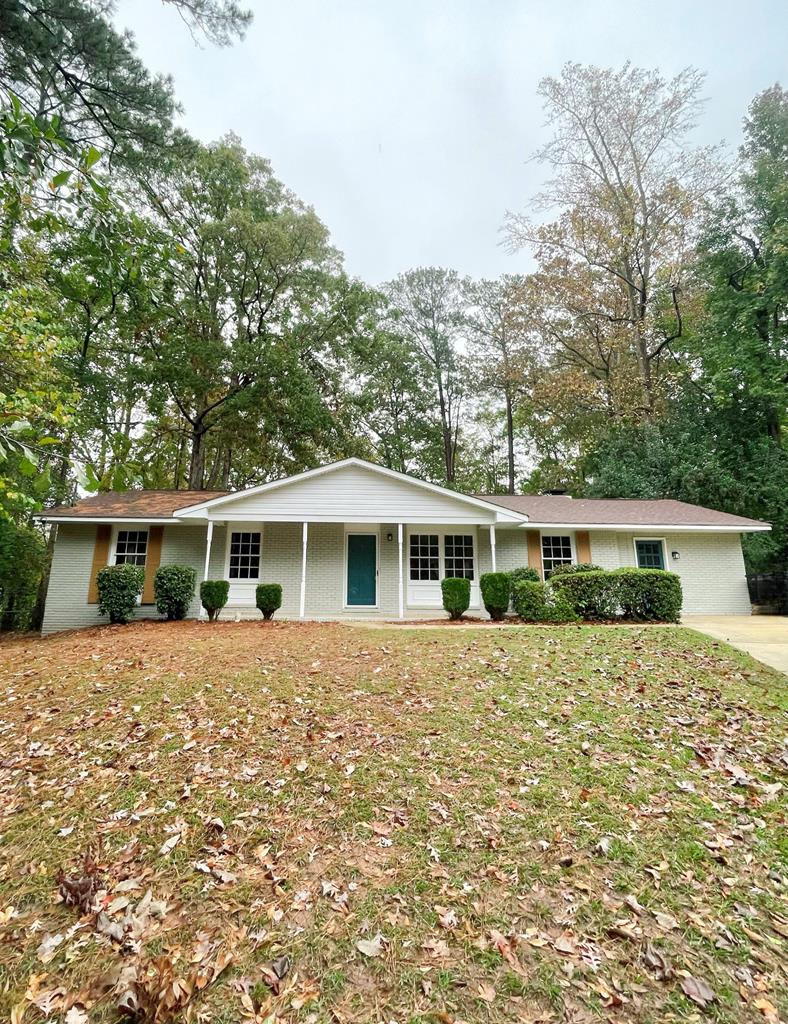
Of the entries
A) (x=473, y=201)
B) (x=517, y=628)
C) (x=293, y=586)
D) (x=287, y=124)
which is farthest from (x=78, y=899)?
(x=473, y=201)

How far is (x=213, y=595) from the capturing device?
1207 cm

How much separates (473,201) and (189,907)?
2581 cm

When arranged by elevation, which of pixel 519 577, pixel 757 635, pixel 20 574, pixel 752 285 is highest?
pixel 752 285

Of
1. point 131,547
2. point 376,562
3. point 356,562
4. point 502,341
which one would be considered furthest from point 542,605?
point 502,341

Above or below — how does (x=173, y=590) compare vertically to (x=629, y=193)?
below

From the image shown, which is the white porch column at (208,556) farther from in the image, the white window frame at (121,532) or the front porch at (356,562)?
the white window frame at (121,532)

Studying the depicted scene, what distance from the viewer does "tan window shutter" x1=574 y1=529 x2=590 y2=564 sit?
14.4 metres

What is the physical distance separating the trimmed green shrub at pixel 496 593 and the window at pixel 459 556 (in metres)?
1.97

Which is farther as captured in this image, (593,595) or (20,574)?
(20,574)

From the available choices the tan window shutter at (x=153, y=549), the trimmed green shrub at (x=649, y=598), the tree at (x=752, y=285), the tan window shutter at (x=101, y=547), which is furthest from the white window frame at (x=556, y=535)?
the tan window shutter at (x=101, y=547)

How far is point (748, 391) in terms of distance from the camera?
19188mm

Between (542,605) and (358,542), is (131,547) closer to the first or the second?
(358,542)

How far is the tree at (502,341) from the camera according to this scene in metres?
25.2

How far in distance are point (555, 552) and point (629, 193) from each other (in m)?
17.3
